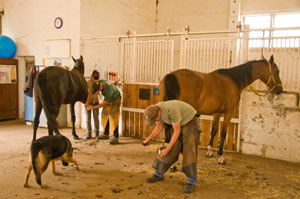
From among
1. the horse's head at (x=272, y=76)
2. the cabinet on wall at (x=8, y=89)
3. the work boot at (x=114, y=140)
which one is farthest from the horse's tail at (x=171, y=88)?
the cabinet on wall at (x=8, y=89)

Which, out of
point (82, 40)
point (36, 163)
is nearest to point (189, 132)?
point (36, 163)

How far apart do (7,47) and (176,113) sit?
19.2 ft

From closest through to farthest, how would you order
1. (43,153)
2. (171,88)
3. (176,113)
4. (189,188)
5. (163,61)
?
(176,113), (43,153), (189,188), (171,88), (163,61)

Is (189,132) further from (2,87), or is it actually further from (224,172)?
(2,87)

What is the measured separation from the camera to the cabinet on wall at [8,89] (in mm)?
6902

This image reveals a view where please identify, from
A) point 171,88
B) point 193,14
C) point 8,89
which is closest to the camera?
point 171,88

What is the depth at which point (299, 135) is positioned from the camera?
412 cm

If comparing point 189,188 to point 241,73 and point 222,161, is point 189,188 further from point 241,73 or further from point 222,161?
point 241,73

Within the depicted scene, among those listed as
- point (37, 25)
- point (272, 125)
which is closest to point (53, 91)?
point (37, 25)

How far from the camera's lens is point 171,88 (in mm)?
3713

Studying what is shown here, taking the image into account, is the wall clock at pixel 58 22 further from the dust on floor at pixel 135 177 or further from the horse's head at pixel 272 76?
the horse's head at pixel 272 76

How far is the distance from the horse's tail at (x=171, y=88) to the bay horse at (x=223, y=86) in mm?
101

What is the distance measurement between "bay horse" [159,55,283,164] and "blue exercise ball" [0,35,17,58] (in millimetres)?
4903

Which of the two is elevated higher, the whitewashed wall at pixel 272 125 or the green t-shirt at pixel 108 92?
the green t-shirt at pixel 108 92
